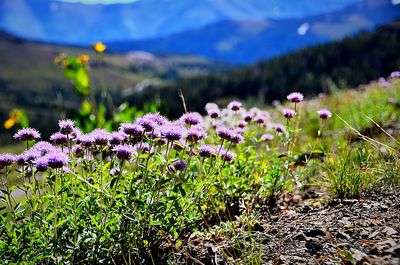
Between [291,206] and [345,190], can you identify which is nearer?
[345,190]

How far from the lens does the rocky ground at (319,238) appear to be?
2.75 m

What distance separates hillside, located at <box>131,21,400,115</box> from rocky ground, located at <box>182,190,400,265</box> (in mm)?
47253

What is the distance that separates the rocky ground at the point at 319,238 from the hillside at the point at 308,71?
4725 centimetres

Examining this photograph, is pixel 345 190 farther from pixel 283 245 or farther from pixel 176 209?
pixel 176 209

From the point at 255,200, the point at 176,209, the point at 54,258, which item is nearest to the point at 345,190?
the point at 255,200

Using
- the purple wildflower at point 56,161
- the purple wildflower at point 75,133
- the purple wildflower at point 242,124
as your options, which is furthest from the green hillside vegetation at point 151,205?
the purple wildflower at point 242,124

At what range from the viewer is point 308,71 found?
65.5 meters

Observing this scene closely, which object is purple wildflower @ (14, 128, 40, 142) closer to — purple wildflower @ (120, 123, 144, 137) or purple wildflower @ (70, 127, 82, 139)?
purple wildflower @ (70, 127, 82, 139)

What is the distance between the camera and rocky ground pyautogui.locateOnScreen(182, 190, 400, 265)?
9.04 feet

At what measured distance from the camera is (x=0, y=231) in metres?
3.10

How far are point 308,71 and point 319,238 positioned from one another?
65384 millimetres

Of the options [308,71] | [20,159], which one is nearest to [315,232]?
[20,159]

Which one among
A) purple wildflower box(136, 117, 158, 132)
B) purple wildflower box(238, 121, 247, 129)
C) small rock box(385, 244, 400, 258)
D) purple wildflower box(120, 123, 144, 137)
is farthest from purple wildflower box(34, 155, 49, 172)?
purple wildflower box(238, 121, 247, 129)

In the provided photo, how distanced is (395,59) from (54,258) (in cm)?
5793
